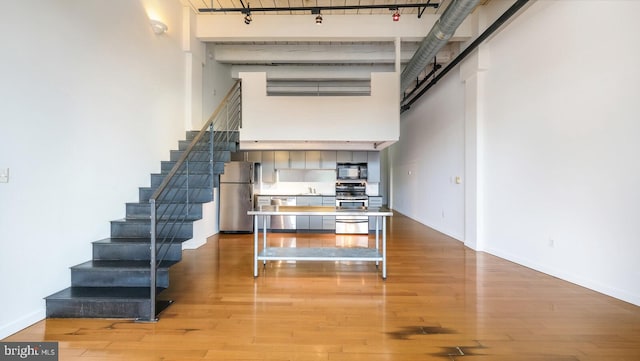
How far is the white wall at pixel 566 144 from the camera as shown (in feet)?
9.23

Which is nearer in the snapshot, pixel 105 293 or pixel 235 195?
pixel 105 293

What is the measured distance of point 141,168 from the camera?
3918mm

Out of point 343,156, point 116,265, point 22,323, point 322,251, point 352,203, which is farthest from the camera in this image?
point 343,156

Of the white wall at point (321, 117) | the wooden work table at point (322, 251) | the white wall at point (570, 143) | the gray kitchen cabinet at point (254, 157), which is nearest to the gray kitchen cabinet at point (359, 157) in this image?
the gray kitchen cabinet at point (254, 157)

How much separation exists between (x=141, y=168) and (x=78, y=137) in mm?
1058

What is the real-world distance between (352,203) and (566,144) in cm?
440

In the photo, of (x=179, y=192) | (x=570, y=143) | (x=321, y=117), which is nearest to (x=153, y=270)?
(x=179, y=192)

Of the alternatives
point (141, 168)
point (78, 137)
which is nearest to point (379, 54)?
point (141, 168)

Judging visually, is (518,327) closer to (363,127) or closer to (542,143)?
(542,143)

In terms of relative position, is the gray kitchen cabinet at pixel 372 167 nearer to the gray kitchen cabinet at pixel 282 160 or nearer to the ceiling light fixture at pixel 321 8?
the gray kitchen cabinet at pixel 282 160

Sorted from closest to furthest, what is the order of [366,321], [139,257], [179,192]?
1. [366,321]
2. [139,257]
3. [179,192]

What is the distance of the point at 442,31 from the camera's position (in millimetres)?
4020

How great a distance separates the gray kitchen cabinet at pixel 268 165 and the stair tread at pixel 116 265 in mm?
4358

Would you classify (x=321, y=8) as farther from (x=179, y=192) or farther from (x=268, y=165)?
(x=268, y=165)
